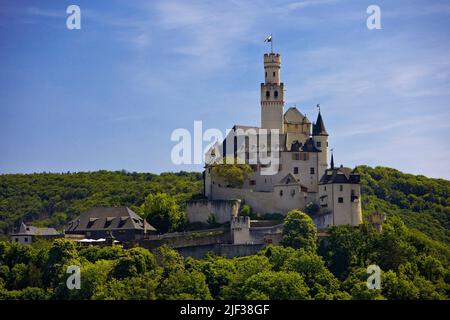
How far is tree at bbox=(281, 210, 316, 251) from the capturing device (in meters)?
94.6

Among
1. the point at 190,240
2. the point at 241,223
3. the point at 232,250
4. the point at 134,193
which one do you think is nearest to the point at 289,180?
the point at 241,223

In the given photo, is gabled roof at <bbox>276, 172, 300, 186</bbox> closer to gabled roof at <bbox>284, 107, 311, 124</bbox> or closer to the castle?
the castle

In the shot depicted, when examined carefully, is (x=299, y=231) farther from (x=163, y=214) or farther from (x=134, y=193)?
(x=134, y=193)

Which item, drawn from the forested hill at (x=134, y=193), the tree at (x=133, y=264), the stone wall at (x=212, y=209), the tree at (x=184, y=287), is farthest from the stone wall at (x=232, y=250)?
the forested hill at (x=134, y=193)

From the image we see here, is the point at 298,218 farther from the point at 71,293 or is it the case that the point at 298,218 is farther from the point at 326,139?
the point at 71,293

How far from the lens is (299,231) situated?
3730 inches

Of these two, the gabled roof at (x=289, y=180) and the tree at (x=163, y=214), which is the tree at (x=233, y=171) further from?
the tree at (x=163, y=214)

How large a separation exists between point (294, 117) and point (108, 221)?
17.7 metres

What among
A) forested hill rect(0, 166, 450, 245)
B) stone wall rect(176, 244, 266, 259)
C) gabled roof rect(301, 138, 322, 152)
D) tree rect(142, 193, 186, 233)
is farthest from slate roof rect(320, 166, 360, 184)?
forested hill rect(0, 166, 450, 245)

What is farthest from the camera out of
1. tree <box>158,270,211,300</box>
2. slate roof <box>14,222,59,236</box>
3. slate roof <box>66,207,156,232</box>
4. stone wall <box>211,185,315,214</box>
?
slate roof <box>14,222,59,236</box>

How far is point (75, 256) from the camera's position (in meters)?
94.8

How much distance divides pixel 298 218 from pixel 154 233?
12810 millimetres

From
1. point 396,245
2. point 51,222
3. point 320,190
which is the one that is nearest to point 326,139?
point 320,190

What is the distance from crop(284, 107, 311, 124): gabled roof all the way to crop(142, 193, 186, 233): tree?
11697 mm
